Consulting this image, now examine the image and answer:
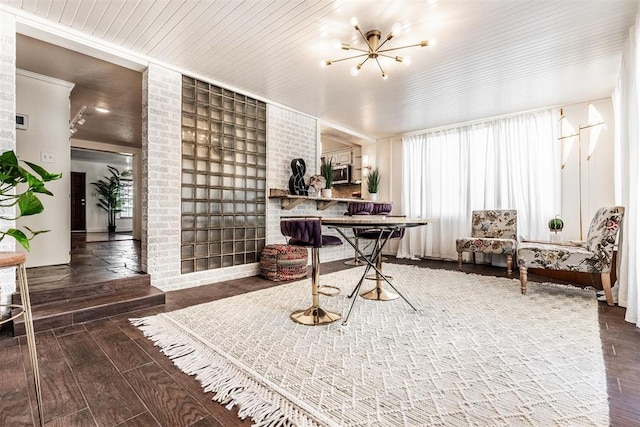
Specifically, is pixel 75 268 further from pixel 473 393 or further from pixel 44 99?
pixel 473 393

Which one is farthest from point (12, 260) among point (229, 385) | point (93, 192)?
point (93, 192)

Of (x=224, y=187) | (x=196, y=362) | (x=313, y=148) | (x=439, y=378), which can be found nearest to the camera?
(x=439, y=378)

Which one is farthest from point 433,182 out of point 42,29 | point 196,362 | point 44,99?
point 44,99

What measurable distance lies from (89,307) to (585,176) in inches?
239

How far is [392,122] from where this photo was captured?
5297 millimetres

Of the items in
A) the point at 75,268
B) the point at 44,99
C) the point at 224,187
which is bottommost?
the point at 75,268

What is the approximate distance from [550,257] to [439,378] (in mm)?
2355

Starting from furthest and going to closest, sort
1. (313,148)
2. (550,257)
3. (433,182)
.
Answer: (433,182)
(313,148)
(550,257)

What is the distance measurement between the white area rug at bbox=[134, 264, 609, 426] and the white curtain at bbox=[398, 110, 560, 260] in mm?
2059

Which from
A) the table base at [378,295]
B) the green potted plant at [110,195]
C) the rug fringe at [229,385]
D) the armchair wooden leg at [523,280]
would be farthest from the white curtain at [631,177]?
the green potted plant at [110,195]

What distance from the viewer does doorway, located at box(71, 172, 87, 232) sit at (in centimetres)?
880

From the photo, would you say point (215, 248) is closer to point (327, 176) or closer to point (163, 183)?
point (163, 183)

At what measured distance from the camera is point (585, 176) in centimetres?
411

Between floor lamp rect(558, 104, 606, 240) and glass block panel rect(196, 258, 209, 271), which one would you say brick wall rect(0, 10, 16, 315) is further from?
floor lamp rect(558, 104, 606, 240)
